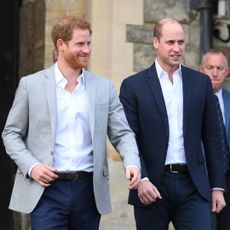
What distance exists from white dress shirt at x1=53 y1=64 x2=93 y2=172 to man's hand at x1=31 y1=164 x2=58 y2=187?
11cm

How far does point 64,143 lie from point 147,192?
574 mm

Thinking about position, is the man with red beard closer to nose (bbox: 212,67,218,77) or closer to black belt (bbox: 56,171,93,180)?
black belt (bbox: 56,171,93,180)

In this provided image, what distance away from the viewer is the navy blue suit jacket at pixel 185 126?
13.8 ft

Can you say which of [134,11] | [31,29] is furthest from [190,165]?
[31,29]

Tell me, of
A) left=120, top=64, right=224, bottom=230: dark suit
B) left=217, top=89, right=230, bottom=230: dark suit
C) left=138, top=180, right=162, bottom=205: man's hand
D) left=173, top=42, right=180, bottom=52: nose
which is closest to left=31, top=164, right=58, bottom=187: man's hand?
left=138, top=180, right=162, bottom=205: man's hand

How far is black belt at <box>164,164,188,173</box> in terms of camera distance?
13.7 feet

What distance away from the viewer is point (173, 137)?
422 centimetres

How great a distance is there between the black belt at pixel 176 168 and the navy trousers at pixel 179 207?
0.02 metres

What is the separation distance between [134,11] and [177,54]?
2176 mm

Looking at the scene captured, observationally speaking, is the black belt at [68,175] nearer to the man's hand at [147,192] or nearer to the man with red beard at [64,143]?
the man with red beard at [64,143]

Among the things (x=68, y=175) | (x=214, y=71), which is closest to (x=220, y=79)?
(x=214, y=71)

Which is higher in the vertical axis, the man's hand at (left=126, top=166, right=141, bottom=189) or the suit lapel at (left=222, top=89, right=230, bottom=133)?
the suit lapel at (left=222, top=89, right=230, bottom=133)

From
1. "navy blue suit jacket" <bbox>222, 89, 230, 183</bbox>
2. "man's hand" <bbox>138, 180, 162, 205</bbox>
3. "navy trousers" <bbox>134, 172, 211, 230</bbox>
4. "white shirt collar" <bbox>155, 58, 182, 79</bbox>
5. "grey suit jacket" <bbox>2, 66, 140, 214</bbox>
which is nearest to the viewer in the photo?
"grey suit jacket" <bbox>2, 66, 140, 214</bbox>

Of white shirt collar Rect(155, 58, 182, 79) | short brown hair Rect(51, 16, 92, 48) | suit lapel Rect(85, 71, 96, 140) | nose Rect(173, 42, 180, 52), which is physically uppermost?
short brown hair Rect(51, 16, 92, 48)
